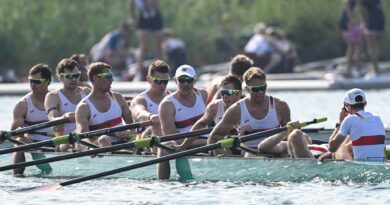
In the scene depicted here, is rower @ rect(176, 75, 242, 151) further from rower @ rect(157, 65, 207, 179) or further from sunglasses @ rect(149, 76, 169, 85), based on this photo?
sunglasses @ rect(149, 76, 169, 85)

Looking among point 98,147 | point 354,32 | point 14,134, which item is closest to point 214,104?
point 98,147

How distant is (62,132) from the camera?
16.1m

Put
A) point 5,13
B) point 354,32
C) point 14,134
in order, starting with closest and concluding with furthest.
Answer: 1. point 14,134
2. point 354,32
3. point 5,13

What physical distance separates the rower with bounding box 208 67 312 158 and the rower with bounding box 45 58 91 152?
7.73 feet

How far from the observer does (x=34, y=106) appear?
16344 mm

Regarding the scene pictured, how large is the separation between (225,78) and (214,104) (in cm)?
32

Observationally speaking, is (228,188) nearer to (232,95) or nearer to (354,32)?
(232,95)

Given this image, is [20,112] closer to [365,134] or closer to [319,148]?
[319,148]

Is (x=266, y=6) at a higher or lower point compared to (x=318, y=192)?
higher

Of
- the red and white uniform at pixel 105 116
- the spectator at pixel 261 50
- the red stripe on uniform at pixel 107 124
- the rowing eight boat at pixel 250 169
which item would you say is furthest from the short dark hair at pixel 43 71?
the spectator at pixel 261 50

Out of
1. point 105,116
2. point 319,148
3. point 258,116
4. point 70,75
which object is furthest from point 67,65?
point 319,148

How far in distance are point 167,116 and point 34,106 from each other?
83.2 inches

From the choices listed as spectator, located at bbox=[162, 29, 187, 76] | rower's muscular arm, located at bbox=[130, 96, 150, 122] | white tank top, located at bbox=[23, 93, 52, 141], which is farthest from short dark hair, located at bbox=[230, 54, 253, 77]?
spectator, located at bbox=[162, 29, 187, 76]

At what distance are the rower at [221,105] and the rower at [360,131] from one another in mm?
1658
